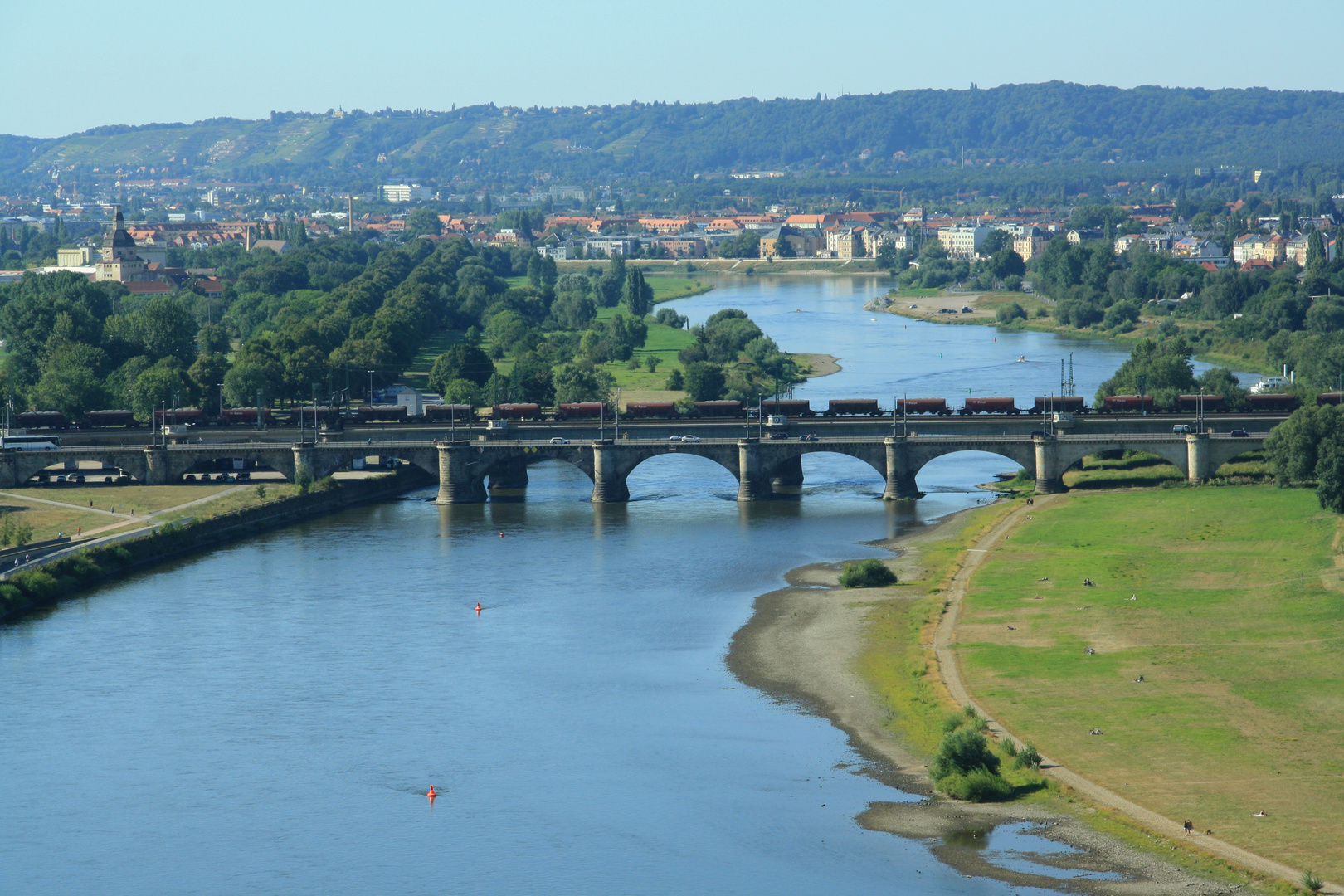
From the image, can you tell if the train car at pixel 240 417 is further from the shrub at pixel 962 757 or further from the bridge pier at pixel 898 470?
the shrub at pixel 962 757

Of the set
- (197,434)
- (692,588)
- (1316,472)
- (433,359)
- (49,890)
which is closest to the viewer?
(49,890)

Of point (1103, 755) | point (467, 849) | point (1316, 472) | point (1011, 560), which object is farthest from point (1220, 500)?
point (467, 849)

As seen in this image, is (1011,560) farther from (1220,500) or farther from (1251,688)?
(1251,688)

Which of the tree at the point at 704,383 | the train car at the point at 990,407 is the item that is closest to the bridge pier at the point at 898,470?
the train car at the point at 990,407

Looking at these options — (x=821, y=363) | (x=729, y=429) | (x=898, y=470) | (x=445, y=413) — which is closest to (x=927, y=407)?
(x=898, y=470)

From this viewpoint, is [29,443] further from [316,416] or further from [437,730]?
[437,730]

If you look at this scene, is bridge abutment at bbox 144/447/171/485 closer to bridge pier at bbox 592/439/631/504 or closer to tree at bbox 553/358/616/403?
bridge pier at bbox 592/439/631/504

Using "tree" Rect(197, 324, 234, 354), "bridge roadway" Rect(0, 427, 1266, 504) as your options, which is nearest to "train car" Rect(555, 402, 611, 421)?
"bridge roadway" Rect(0, 427, 1266, 504)
